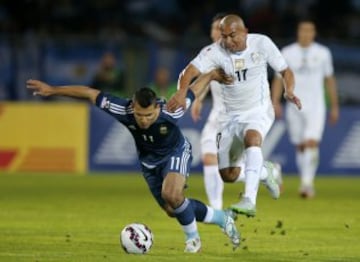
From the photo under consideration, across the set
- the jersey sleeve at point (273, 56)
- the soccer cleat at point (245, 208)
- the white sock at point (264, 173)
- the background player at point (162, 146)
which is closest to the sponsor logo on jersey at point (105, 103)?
the background player at point (162, 146)

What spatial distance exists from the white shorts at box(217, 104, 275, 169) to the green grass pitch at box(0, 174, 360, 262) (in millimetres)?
804

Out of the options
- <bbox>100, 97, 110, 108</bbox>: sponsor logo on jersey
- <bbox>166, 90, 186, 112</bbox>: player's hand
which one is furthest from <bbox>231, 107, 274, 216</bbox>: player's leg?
<bbox>100, 97, 110, 108</bbox>: sponsor logo on jersey

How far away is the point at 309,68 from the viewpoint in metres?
18.3

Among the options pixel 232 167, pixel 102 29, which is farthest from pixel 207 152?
pixel 102 29

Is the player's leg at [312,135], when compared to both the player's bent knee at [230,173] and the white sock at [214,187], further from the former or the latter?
the player's bent knee at [230,173]

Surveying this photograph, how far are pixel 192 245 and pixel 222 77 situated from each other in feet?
7.38

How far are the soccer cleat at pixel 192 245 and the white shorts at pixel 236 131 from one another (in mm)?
2138

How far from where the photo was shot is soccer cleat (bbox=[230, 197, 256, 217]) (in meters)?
11.2

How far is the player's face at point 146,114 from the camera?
10.5 metres

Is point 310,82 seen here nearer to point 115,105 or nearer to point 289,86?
point 289,86

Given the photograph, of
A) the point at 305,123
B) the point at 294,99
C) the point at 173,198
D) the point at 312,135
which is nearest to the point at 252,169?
the point at 294,99

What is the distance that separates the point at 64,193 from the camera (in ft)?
60.1

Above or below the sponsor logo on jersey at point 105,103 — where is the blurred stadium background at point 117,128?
below

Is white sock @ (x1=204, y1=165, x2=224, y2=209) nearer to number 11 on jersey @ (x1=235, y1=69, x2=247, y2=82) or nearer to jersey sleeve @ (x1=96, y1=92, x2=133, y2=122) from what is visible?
number 11 on jersey @ (x1=235, y1=69, x2=247, y2=82)
